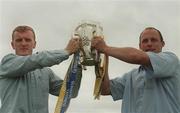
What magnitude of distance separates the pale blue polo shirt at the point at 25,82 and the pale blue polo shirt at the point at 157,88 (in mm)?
1417

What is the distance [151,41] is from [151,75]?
0.66 m

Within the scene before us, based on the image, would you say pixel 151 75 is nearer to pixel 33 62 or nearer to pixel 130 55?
pixel 130 55

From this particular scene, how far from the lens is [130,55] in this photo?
818cm

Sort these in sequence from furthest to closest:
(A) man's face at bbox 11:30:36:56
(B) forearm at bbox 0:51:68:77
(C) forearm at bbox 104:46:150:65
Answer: (A) man's face at bbox 11:30:36:56 < (C) forearm at bbox 104:46:150:65 < (B) forearm at bbox 0:51:68:77

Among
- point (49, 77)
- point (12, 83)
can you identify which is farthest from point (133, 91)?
point (12, 83)

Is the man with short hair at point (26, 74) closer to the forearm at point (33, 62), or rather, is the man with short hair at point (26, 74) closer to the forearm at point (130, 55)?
the forearm at point (33, 62)

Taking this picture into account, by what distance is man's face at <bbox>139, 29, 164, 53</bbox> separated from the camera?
8656mm

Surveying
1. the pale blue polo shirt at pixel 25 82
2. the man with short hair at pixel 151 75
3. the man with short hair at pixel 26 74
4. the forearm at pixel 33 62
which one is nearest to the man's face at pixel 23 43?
the man with short hair at pixel 26 74

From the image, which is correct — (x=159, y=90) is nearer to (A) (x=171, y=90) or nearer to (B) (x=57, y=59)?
(A) (x=171, y=90)

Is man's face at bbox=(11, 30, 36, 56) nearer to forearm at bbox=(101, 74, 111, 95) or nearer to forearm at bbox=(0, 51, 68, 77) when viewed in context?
forearm at bbox=(0, 51, 68, 77)

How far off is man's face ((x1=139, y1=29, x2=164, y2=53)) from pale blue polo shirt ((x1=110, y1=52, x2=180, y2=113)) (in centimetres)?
23

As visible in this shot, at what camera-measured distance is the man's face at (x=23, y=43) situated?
27.6ft

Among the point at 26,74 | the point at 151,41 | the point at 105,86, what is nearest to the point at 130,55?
the point at 151,41

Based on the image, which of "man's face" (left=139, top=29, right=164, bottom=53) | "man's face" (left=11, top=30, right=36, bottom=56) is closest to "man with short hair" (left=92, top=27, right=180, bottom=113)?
"man's face" (left=139, top=29, right=164, bottom=53)
